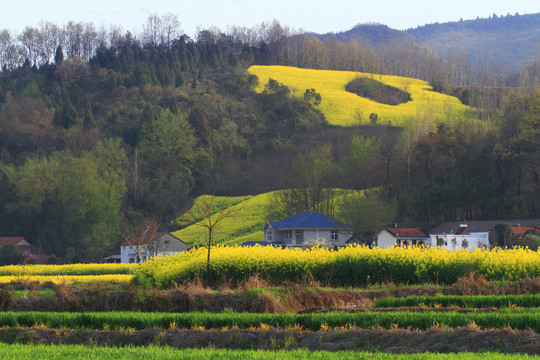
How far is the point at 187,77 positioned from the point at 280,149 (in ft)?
132

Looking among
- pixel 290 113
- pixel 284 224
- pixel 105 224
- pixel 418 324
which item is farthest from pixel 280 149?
pixel 418 324

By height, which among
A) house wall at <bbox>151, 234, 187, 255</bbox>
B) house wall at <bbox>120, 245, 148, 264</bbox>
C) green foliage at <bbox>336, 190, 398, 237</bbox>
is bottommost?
house wall at <bbox>120, 245, 148, 264</bbox>

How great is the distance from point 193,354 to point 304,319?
4.02 metres

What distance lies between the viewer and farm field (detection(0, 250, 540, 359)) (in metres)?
10.8

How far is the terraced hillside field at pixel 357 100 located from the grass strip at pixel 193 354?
87507mm

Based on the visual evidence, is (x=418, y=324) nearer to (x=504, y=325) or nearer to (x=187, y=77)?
(x=504, y=325)

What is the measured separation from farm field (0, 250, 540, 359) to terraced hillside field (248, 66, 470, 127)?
76009 millimetres

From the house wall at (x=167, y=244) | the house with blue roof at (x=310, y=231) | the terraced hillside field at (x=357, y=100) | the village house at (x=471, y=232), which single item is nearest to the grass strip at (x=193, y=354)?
the village house at (x=471, y=232)

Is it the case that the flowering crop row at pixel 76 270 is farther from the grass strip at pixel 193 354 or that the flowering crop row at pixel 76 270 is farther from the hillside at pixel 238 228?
the grass strip at pixel 193 354

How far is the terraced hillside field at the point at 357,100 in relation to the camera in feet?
371

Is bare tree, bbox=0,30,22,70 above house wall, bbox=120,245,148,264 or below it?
above

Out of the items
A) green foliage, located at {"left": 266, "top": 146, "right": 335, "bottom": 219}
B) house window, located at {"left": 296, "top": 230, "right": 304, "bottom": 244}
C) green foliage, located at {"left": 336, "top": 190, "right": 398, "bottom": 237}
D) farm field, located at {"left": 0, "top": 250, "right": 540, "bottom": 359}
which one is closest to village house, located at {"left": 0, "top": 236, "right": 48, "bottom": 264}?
green foliage, located at {"left": 266, "top": 146, "right": 335, "bottom": 219}

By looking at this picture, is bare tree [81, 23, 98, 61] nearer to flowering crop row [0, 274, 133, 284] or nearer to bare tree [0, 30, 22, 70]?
bare tree [0, 30, 22, 70]

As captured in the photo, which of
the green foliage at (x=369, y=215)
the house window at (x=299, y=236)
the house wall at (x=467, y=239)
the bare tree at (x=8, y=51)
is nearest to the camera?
the house wall at (x=467, y=239)
